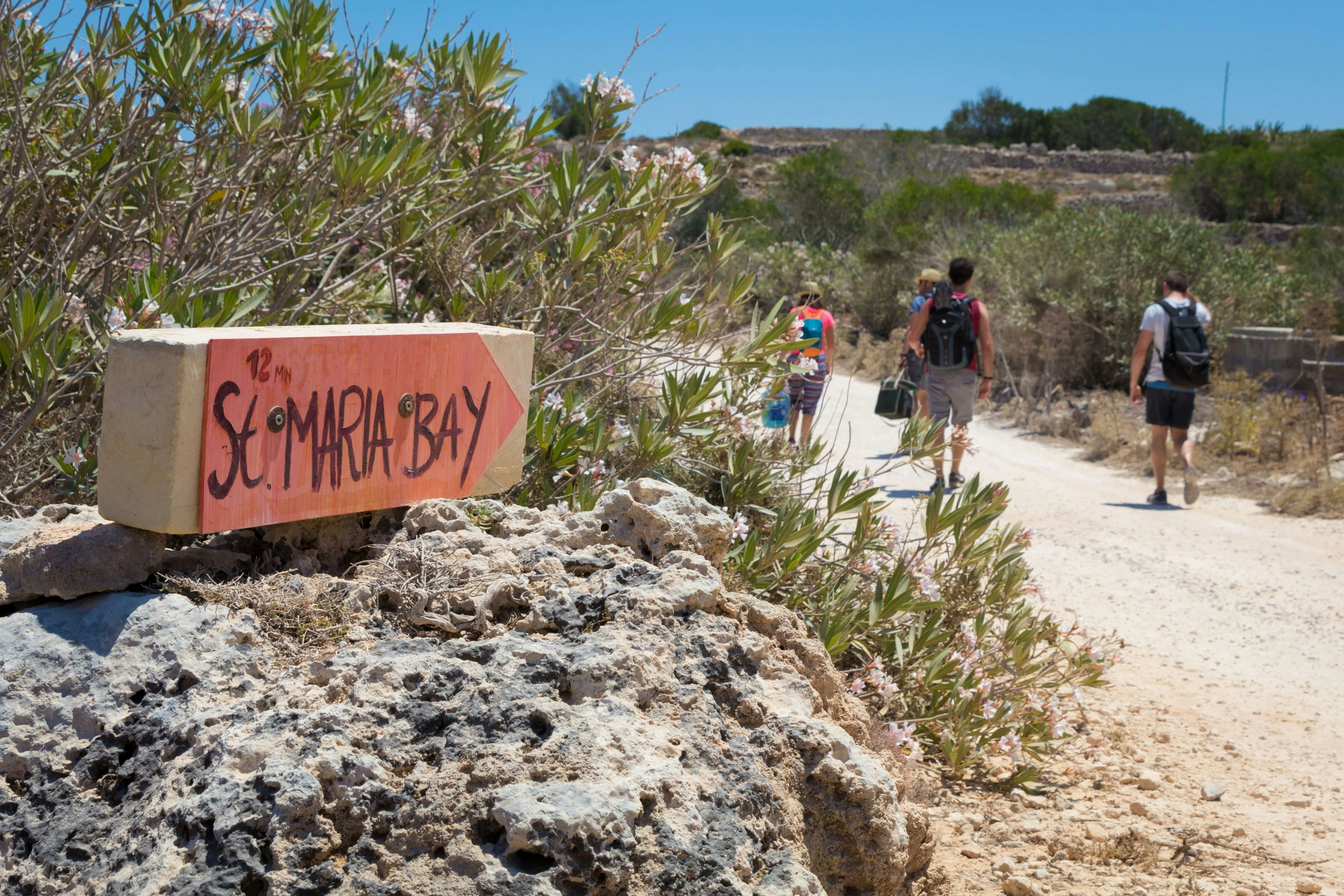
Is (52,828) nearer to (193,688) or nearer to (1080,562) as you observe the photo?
(193,688)

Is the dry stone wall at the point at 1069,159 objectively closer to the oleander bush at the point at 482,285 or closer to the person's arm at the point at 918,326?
the person's arm at the point at 918,326

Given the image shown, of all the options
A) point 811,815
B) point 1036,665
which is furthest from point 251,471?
point 1036,665

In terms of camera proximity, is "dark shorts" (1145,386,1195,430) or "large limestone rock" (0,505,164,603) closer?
"large limestone rock" (0,505,164,603)

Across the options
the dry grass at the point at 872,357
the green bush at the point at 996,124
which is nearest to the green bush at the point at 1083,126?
the green bush at the point at 996,124

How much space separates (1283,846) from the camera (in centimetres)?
290

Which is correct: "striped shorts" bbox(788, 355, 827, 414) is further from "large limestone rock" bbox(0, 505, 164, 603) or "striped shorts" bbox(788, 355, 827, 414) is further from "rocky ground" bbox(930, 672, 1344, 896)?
"large limestone rock" bbox(0, 505, 164, 603)

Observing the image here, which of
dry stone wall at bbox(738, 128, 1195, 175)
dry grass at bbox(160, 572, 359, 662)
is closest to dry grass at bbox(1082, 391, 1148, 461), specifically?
dry grass at bbox(160, 572, 359, 662)

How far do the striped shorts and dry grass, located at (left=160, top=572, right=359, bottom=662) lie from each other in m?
4.58

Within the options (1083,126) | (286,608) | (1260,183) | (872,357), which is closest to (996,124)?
(1083,126)

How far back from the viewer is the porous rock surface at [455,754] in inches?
62.2

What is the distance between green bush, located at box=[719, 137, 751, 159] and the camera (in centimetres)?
4912

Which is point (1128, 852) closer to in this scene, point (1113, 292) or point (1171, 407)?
point (1171, 407)

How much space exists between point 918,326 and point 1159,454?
215cm

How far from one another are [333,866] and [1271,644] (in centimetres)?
482
